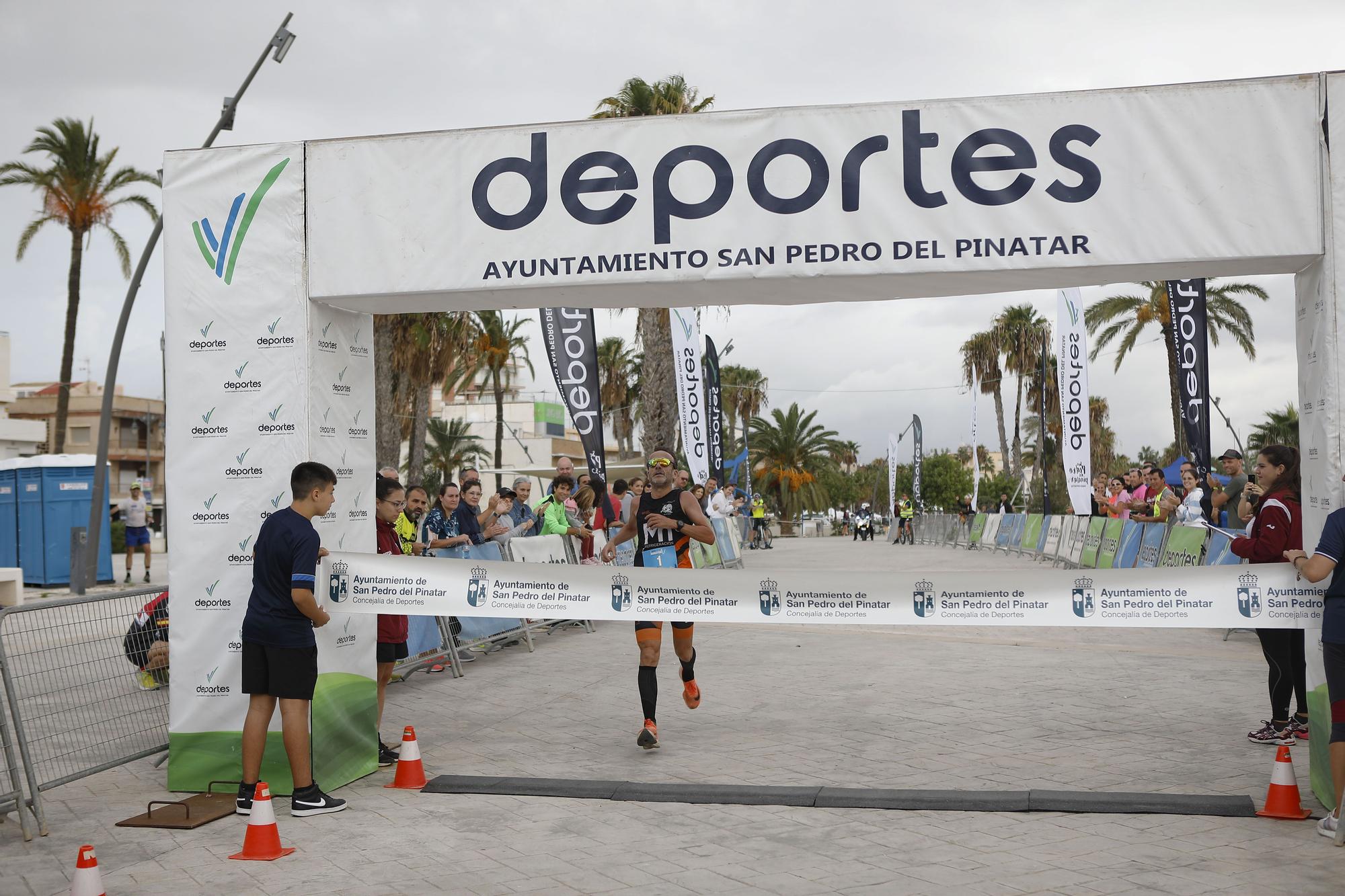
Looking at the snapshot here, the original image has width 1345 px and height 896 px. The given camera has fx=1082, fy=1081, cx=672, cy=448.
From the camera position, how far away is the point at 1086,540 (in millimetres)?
20641

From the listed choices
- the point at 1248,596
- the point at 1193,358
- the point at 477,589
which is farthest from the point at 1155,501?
the point at 477,589

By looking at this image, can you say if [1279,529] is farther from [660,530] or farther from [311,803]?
[311,803]

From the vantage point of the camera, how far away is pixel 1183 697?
8836 millimetres

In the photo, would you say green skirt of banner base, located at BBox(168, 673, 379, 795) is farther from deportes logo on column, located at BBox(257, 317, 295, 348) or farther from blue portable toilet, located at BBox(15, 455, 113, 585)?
blue portable toilet, located at BBox(15, 455, 113, 585)

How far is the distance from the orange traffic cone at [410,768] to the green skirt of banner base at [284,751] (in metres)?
0.34

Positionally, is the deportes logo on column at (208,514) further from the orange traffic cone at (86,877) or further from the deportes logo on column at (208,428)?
the orange traffic cone at (86,877)

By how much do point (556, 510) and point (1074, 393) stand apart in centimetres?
1129

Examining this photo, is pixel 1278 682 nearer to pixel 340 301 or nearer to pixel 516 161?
pixel 516 161

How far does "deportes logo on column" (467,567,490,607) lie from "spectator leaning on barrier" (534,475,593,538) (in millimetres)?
6111

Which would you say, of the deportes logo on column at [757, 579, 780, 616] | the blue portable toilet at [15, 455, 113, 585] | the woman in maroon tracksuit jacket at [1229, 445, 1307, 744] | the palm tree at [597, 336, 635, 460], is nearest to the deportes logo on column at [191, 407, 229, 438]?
the deportes logo on column at [757, 579, 780, 616]

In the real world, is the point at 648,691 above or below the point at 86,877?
above

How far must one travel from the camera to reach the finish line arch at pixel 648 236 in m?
5.91

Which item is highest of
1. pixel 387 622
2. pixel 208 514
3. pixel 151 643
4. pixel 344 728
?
pixel 208 514

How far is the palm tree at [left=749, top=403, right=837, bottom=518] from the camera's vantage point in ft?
210
